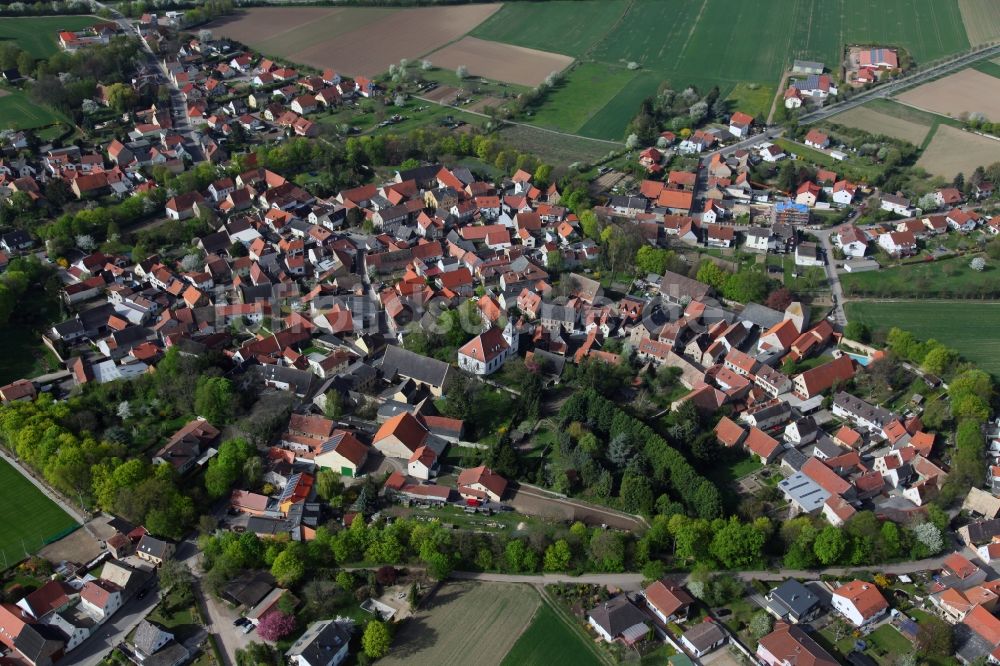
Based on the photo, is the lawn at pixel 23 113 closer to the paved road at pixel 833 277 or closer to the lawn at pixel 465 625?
the lawn at pixel 465 625

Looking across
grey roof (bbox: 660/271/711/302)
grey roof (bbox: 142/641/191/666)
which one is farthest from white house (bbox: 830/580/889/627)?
grey roof (bbox: 142/641/191/666)

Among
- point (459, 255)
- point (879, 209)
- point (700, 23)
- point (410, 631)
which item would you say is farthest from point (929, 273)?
point (700, 23)

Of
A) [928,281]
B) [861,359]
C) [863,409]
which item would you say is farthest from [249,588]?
[928,281]

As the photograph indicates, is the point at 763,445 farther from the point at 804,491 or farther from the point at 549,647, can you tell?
the point at 549,647

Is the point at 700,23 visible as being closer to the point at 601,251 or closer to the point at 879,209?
the point at 879,209

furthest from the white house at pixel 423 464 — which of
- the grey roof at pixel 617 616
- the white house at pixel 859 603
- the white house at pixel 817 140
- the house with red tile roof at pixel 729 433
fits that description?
the white house at pixel 817 140
